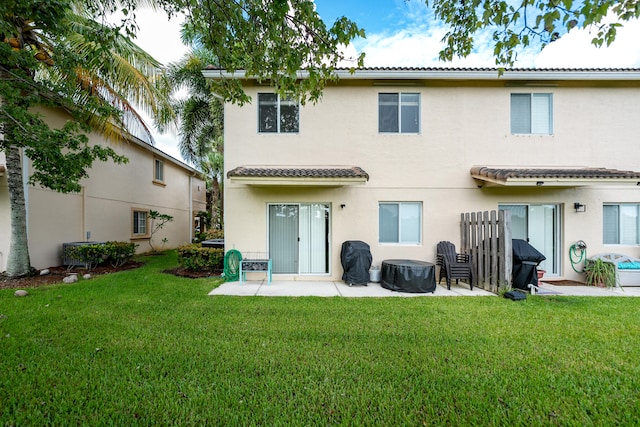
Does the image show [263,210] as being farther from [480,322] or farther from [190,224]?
[190,224]

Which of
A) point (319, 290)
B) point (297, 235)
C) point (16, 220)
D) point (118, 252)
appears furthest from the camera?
point (118, 252)

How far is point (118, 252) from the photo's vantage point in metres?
10.9

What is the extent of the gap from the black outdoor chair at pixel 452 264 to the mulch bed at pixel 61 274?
25.1 feet

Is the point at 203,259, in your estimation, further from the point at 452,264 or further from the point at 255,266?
the point at 452,264

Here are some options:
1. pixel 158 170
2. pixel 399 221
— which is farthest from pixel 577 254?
pixel 158 170

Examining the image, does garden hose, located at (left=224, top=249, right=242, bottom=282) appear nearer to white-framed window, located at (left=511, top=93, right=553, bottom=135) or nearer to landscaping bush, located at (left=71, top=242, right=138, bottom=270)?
landscaping bush, located at (left=71, top=242, right=138, bottom=270)

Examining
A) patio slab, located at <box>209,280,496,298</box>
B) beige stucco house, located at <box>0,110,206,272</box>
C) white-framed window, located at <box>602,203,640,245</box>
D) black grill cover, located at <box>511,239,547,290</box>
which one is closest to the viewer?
patio slab, located at <box>209,280,496,298</box>

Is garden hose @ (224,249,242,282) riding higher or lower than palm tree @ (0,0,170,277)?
lower

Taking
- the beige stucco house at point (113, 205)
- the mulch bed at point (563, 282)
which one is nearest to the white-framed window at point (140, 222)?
the beige stucco house at point (113, 205)

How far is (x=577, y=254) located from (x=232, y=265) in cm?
1177

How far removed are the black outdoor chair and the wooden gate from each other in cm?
34

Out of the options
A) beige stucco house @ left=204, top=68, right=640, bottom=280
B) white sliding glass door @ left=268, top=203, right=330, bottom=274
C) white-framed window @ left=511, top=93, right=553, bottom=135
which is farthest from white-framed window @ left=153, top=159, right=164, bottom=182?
white-framed window @ left=511, top=93, right=553, bottom=135

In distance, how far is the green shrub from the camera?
10492mm

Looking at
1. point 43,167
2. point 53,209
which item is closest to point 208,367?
point 43,167
